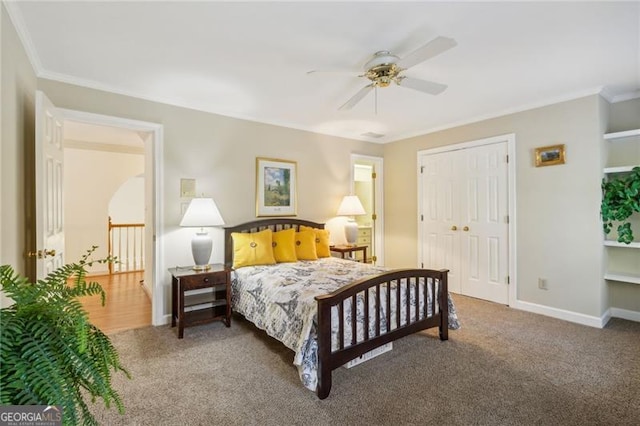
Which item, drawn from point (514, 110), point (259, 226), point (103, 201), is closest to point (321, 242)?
point (259, 226)

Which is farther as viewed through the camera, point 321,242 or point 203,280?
point 321,242

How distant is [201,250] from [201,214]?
1.29ft

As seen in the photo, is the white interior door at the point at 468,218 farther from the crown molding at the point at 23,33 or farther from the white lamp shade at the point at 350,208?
the crown molding at the point at 23,33

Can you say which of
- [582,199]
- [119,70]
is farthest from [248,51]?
[582,199]

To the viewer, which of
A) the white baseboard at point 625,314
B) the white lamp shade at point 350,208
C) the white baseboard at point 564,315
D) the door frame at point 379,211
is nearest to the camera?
the white baseboard at point 564,315

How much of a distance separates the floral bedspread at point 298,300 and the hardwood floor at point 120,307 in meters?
1.25

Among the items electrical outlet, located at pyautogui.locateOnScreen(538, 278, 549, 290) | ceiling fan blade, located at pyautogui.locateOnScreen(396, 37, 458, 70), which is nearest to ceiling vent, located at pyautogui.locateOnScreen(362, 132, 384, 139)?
ceiling fan blade, located at pyautogui.locateOnScreen(396, 37, 458, 70)

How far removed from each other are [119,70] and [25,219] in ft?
4.87

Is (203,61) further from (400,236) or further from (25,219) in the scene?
(400,236)

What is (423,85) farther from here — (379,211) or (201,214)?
(379,211)

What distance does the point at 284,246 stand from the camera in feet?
13.0

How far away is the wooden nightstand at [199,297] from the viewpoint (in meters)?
Answer: 3.12

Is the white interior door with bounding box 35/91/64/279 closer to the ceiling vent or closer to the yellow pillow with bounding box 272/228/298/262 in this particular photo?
the yellow pillow with bounding box 272/228/298/262

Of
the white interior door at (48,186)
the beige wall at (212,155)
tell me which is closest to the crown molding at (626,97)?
the beige wall at (212,155)
